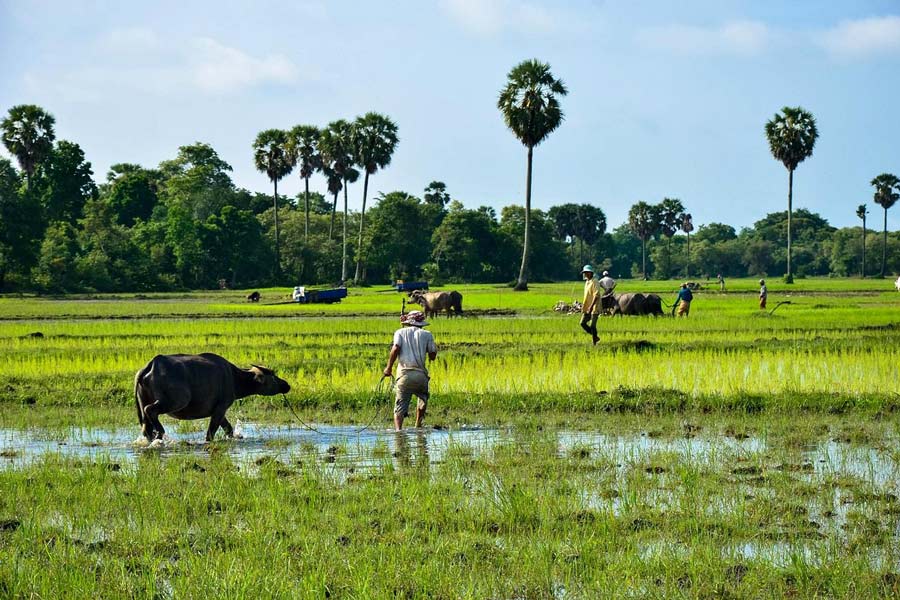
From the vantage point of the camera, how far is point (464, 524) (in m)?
7.12

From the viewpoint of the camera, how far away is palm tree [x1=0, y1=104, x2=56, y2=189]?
78.4 m

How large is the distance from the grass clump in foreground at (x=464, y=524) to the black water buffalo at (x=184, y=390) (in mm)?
922

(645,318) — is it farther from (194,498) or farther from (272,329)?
(194,498)

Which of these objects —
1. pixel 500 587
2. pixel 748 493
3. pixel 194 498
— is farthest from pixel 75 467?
pixel 748 493

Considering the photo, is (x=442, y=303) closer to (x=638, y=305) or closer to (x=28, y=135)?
(x=638, y=305)

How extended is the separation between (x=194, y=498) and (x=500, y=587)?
2.91 meters

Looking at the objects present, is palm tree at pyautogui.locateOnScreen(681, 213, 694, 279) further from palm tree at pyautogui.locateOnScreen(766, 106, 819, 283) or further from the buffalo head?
the buffalo head

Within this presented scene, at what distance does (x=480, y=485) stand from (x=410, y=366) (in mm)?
3681

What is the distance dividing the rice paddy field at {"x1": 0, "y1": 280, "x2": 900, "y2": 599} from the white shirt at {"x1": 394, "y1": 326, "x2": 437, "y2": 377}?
0.75m

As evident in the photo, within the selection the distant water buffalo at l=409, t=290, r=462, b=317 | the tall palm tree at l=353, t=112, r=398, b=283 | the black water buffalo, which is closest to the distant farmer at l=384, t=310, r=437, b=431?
the black water buffalo

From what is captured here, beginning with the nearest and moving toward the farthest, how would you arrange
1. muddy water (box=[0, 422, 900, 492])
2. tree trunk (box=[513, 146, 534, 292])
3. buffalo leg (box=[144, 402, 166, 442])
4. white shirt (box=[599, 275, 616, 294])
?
muddy water (box=[0, 422, 900, 492])
buffalo leg (box=[144, 402, 166, 442])
white shirt (box=[599, 275, 616, 294])
tree trunk (box=[513, 146, 534, 292])

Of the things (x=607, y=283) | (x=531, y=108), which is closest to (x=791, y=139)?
(x=531, y=108)

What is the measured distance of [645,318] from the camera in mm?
32250

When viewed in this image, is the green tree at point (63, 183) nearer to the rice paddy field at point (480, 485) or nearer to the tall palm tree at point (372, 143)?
the tall palm tree at point (372, 143)
